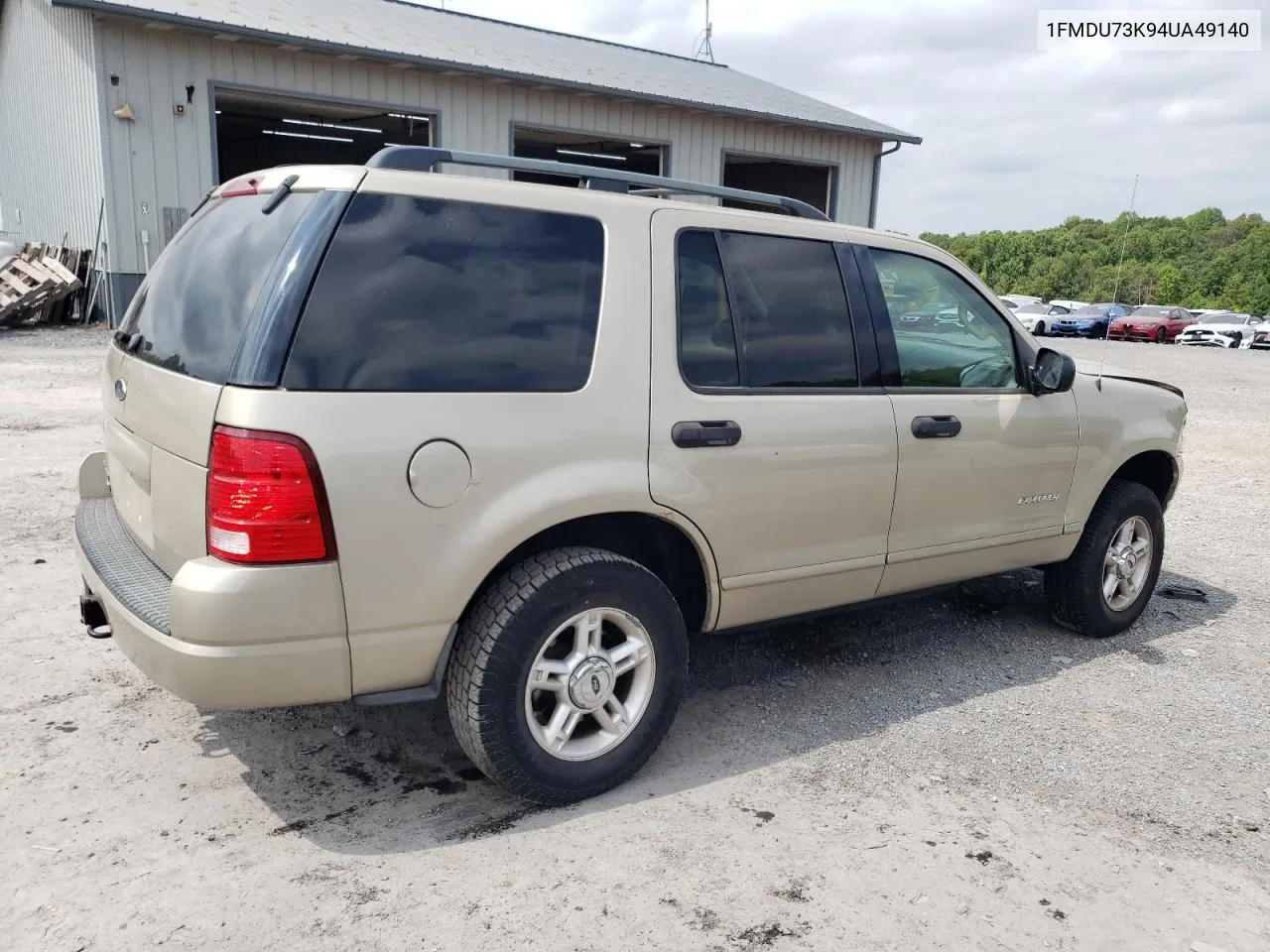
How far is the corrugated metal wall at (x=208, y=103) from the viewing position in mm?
14039

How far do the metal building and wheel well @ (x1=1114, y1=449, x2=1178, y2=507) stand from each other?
40.6 ft

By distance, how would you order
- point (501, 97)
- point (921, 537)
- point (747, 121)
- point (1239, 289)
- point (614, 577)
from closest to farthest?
point (614, 577), point (921, 537), point (501, 97), point (747, 121), point (1239, 289)

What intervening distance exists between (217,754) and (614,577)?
1.52 meters

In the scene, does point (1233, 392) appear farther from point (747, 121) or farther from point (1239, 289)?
point (1239, 289)

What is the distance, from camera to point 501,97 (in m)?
16.9

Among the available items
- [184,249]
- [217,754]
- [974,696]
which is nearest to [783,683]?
[974,696]

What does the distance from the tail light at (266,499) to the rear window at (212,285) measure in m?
0.26

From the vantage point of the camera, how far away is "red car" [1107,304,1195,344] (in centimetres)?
3591

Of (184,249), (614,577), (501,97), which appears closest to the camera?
(614,577)

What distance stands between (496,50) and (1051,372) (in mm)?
16078

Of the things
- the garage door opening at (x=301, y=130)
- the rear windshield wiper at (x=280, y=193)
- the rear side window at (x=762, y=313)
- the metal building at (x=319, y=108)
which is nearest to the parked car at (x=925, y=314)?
the rear side window at (x=762, y=313)

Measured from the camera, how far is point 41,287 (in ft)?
53.5

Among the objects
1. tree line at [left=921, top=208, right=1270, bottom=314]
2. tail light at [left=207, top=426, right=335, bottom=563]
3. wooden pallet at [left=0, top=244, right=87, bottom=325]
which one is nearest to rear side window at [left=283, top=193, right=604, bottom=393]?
tail light at [left=207, top=426, right=335, bottom=563]

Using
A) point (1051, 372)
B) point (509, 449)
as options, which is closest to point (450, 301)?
point (509, 449)
